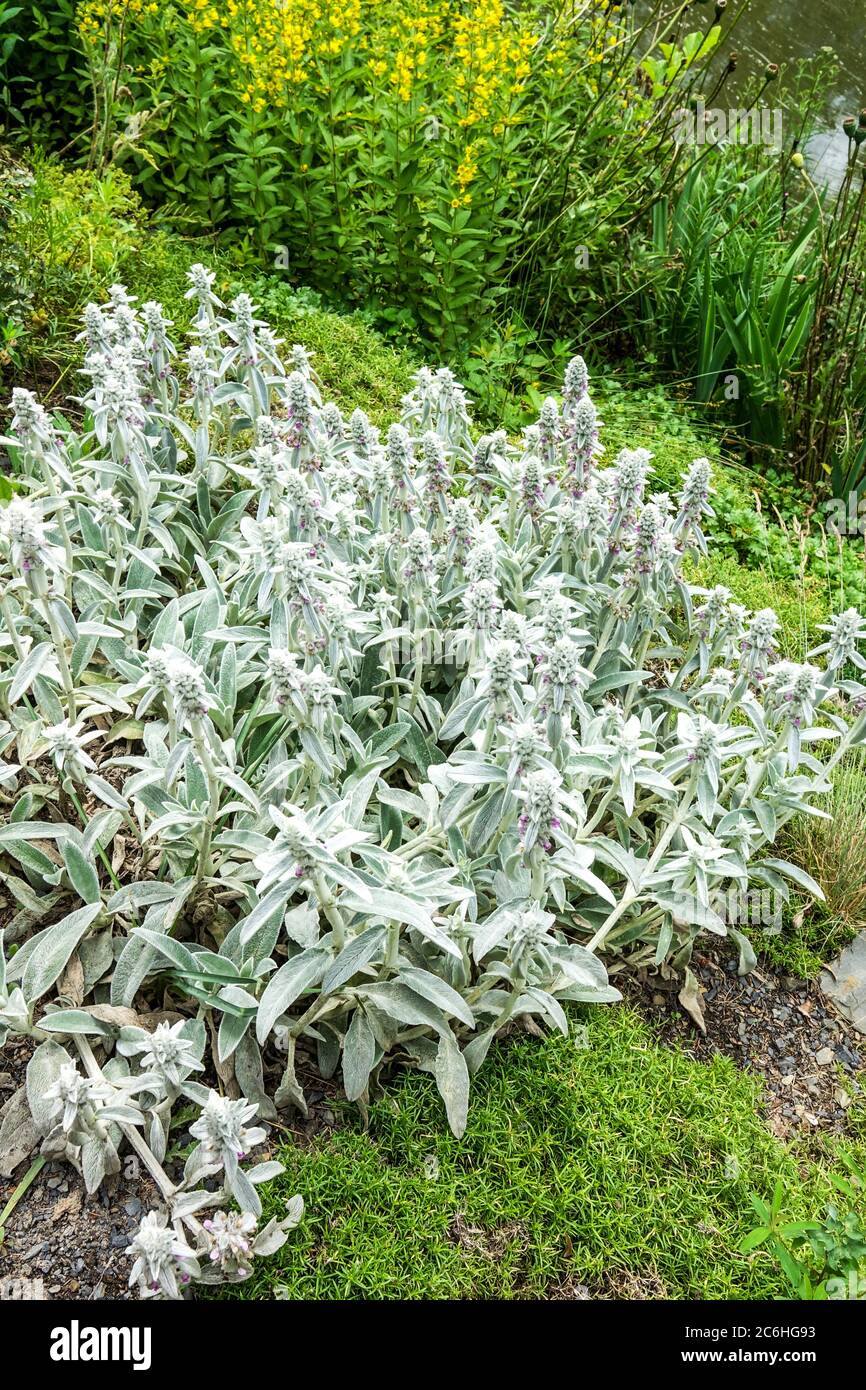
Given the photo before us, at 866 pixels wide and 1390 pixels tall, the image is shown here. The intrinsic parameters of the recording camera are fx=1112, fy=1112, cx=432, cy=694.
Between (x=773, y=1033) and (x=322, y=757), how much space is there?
1553 mm

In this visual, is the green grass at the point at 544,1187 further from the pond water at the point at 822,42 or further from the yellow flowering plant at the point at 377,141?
the pond water at the point at 822,42

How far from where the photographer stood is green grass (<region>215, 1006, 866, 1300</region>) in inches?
90.2

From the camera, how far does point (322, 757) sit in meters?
2.38

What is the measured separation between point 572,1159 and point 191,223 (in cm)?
436

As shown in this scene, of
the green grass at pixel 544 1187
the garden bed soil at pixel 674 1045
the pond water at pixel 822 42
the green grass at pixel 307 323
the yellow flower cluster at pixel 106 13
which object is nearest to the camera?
the garden bed soil at pixel 674 1045

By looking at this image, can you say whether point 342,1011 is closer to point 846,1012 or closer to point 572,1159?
point 572,1159

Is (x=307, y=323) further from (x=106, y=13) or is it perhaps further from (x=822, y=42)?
(x=822, y=42)

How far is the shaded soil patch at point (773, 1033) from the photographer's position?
2900 millimetres

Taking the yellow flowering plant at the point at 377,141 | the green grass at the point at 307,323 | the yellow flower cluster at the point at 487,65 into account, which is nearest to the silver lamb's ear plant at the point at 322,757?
the green grass at the point at 307,323

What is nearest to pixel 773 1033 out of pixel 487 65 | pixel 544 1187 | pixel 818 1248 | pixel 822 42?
pixel 818 1248

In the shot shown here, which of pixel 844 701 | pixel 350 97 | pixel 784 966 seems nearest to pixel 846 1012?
pixel 784 966

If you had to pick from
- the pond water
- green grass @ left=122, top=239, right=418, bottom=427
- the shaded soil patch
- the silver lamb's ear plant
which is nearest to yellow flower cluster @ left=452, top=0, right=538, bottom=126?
green grass @ left=122, top=239, right=418, bottom=427

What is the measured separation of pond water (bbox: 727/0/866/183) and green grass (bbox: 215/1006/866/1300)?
722 cm

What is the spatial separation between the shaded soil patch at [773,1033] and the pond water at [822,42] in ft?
21.9
